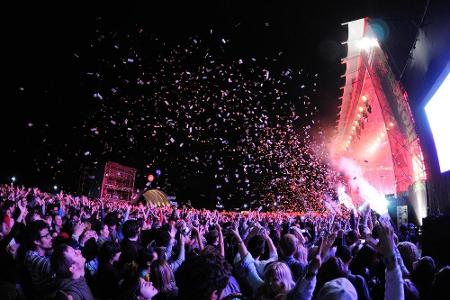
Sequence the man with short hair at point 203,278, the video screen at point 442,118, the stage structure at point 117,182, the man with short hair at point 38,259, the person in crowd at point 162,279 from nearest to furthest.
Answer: the man with short hair at point 203,278, the person in crowd at point 162,279, the man with short hair at point 38,259, the video screen at point 442,118, the stage structure at point 117,182

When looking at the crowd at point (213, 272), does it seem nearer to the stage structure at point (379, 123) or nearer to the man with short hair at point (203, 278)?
the man with short hair at point (203, 278)

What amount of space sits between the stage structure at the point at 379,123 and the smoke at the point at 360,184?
63cm

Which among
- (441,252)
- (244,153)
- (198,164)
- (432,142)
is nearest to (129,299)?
(441,252)

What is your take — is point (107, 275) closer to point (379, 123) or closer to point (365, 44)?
point (365, 44)

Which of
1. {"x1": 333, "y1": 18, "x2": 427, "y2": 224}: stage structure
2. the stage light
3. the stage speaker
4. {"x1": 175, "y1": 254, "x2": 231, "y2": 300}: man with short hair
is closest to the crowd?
{"x1": 175, "y1": 254, "x2": 231, "y2": 300}: man with short hair

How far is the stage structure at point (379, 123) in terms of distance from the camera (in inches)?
601

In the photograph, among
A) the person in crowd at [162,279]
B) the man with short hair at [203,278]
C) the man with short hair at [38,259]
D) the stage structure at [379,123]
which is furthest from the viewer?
the stage structure at [379,123]

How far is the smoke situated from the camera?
2600cm

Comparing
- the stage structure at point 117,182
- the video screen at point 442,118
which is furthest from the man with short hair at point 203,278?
the stage structure at point 117,182

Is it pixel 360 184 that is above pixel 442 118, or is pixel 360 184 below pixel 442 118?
above

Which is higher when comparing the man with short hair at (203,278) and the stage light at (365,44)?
the stage light at (365,44)

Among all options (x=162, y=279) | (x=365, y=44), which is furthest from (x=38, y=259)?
(x=365, y=44)

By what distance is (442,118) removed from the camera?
31.7ft

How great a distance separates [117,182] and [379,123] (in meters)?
25.0
